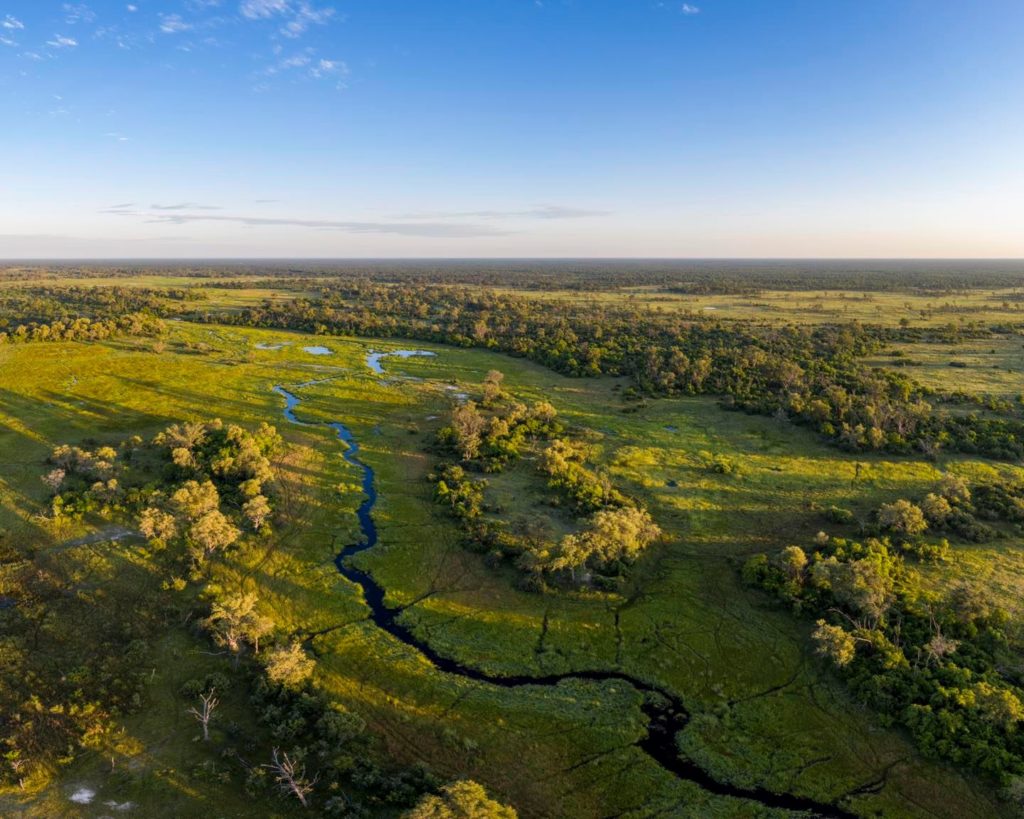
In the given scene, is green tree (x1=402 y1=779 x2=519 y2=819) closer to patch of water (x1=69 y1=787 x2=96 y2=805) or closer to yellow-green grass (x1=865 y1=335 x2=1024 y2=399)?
patch of water (x1=69 y1=787 x2=96 y2=805)

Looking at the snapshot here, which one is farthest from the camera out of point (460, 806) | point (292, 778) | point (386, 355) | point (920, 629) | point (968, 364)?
point (386, 355)

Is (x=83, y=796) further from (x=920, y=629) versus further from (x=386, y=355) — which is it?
(x=386, y=355)

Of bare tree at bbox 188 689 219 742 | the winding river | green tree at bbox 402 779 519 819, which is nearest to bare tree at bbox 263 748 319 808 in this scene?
bare tree at bbox 188 689 219 742

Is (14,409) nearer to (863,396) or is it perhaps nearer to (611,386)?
(611,386)

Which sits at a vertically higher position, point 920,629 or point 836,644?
point 836,644


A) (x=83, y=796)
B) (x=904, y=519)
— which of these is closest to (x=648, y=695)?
(x=83, y=796)

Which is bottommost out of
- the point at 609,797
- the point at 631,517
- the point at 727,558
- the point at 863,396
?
the point at 609,797

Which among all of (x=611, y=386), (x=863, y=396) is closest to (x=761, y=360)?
(x=863, y=396)
